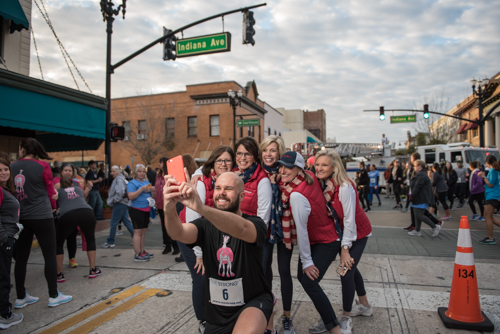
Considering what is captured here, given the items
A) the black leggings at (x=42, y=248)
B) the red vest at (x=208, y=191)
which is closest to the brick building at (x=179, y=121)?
the black leggings at (x=42, y=248)

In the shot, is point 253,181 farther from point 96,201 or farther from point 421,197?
point 96,201

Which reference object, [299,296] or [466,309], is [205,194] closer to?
[299,296]

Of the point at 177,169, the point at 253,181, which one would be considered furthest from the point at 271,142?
the point at 177,169

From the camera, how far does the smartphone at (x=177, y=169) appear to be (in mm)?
1712

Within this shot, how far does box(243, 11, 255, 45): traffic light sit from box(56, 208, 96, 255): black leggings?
746cm

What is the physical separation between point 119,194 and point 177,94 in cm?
2285

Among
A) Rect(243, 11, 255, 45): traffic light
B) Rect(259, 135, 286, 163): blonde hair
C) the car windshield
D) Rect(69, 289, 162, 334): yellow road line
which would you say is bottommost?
Rect(69, 289, 162, 334): yellow road line

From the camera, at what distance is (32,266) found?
5.70 m

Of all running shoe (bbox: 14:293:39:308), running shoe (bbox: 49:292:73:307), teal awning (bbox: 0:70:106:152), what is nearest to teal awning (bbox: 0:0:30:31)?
teal awning (bbox: 0:70:106:152)

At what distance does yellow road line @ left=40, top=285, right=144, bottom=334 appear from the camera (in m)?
3.45

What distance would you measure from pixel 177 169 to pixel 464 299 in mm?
3349

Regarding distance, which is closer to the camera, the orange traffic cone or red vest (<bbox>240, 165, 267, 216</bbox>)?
red vest (<bbox>240, 165, 267, 216</bbox>)

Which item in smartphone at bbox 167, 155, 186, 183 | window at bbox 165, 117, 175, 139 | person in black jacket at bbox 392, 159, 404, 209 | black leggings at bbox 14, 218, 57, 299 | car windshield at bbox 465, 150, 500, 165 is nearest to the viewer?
smartphone at bbox 167, 155, 186, 183

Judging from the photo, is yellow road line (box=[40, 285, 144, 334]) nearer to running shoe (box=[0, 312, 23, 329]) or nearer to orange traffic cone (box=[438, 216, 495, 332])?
running shoe (box=[0, 312, 23, 329])
